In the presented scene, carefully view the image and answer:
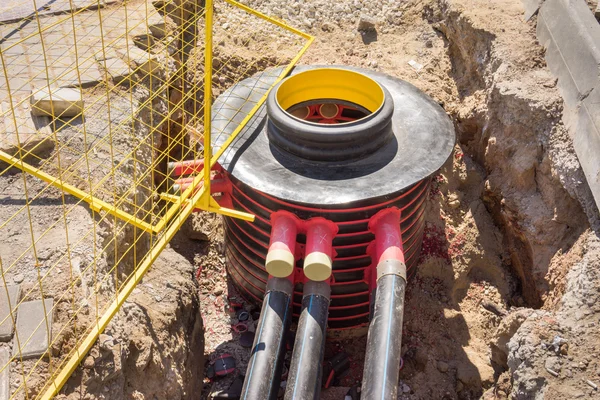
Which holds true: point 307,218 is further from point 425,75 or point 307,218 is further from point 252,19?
point 252,19

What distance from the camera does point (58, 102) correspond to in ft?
15.6

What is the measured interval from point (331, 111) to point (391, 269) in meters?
2.07

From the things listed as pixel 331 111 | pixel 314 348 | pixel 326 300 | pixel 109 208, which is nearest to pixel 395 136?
pixel 331 111

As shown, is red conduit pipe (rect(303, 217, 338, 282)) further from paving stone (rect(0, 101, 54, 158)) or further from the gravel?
the gravel

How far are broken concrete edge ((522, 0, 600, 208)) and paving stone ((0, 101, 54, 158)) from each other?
13.5 feet

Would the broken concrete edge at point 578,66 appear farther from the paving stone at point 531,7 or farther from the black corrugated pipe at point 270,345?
the black corrugated pipe at point 270,345

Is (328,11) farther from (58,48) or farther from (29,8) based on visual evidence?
(29,8)

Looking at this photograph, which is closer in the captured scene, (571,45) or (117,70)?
(571,45)

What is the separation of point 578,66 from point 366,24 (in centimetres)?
277

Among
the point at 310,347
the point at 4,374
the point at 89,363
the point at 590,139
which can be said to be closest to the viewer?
the point at 4,374

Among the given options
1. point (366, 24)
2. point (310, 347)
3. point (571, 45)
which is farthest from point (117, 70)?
point (571, 45)

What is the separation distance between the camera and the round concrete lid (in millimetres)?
4254

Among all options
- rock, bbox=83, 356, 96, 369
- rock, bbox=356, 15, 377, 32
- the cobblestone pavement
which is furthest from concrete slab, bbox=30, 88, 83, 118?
rock, bbox=356, 15, 377, 32

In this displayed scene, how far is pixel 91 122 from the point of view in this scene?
16.2ft
